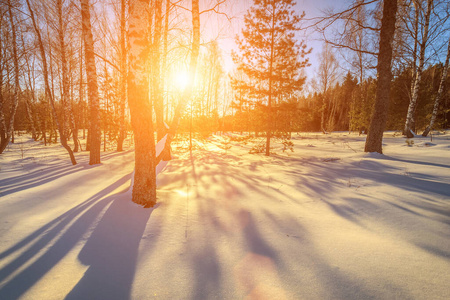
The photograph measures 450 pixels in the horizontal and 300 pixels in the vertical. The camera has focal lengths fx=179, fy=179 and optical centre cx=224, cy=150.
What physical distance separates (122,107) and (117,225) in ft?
37.5

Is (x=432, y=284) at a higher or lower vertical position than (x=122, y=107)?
lower

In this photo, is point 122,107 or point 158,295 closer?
point 158,295

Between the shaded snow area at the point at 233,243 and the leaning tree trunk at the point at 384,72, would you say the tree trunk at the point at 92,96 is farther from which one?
the leaning tree trunk at the point at 384,72

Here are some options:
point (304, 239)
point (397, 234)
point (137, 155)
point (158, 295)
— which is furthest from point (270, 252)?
point (137, 155)

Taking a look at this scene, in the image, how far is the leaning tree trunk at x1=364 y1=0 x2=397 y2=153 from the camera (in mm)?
6203

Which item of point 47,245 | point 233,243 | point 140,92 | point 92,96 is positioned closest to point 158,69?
point 92,96

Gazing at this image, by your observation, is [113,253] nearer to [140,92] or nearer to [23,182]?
[140,92]

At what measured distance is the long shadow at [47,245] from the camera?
1.63 m

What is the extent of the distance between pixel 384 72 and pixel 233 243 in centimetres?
801

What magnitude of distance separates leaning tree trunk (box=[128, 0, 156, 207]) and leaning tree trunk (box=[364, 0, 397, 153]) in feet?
25.6

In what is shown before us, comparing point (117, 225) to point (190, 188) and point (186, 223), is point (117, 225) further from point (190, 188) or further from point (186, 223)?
point (190, 188)

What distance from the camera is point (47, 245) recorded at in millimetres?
2166

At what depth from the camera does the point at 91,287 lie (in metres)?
1.61

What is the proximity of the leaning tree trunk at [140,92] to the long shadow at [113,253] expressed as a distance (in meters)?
0.43
